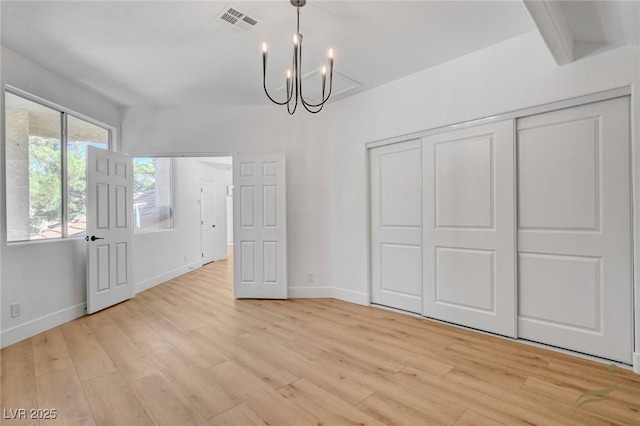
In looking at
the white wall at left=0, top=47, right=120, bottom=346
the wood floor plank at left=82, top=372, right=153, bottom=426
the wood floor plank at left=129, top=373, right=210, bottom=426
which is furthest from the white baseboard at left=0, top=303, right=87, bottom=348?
the wood floor plank at left=129, top=373, right=210, bottom=426

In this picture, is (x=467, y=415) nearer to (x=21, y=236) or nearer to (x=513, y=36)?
(x=513, y=36)

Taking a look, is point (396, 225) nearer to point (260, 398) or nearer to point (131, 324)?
point (260, 398)

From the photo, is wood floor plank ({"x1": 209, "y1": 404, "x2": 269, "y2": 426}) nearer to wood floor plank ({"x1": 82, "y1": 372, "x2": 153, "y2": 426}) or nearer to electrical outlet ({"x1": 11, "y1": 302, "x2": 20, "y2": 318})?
wood floor plank ({"x1": 82, "y1": 372, "x2": 153, "y2": 426})

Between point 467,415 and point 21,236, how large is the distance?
4.25 m

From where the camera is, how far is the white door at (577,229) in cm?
241

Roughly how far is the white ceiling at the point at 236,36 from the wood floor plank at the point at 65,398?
2836 millimetres

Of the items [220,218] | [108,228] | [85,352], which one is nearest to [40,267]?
[108,228]

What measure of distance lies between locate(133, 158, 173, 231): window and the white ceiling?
1797mm

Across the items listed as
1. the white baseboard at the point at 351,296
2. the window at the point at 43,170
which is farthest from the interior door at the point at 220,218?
the white baseboard at the point at 351,296

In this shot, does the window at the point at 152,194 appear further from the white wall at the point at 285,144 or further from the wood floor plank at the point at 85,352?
the wood floor plank at the point at 85,352

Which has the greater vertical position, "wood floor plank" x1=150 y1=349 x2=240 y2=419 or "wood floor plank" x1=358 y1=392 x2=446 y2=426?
"wood floor plank" x1=150 y1=349 x2=240 y2=419

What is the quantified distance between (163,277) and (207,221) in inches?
87.5

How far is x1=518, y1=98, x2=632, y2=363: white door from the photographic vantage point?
7.92 ft

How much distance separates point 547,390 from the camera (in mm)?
2131
